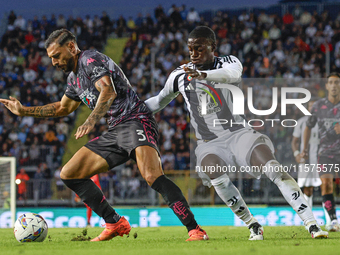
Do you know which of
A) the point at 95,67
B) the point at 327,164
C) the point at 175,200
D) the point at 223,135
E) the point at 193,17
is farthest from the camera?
the point at 193,17

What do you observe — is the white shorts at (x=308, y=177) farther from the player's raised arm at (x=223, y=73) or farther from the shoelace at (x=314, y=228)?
the player's raised arm at (x=223, y=73)

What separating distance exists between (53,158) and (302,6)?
40.9 feet

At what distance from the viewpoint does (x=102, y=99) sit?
16.8ft

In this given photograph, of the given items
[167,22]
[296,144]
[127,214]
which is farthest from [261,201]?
[167,22]

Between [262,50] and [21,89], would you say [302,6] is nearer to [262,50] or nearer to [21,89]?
[262,50]

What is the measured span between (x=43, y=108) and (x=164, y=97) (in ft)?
5.09

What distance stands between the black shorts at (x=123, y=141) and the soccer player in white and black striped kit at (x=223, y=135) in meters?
0.51

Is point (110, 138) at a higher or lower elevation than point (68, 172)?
higher

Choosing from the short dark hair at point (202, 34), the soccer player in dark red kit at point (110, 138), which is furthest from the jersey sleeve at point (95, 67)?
the short dark hair at point (202, 34)

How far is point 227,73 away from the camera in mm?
5344

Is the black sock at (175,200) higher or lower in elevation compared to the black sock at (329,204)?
higher

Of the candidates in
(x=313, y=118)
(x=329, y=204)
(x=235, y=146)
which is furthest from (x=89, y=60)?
(x=329, y=204)

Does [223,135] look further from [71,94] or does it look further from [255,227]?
[71,94]

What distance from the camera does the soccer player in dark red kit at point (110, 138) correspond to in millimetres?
5164
